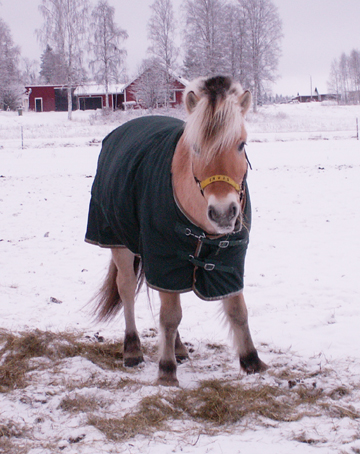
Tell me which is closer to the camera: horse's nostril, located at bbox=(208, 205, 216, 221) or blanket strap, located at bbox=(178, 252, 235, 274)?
horse's nostril, located at bbox=(208, 205, 216, 221)

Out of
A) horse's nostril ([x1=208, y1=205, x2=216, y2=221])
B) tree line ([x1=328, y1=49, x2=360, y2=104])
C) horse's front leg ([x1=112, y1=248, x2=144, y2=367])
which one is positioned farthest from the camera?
tree line ([x1=328, y1=49, x2=360, y2=104])

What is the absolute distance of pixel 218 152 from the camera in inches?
104

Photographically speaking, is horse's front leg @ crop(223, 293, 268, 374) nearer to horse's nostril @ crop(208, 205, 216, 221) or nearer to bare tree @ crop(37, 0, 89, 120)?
horse's nostril @ crop(208, 205, 216, 221)

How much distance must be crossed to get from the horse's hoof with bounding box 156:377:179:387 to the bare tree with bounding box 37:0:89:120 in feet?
117

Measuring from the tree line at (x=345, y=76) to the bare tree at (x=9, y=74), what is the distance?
43474 mm

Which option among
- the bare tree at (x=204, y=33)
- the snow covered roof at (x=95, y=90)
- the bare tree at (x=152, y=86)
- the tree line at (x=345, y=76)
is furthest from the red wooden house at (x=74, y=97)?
the tree line at (x=345, y=76)

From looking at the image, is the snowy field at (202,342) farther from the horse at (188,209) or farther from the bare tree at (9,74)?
the bare tree at (9,74)

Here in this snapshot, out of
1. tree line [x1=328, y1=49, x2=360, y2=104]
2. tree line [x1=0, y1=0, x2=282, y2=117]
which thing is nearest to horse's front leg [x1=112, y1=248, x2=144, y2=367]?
tree line [x1=0, y1=0, x2=282, y2=117]

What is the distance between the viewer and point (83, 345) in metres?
3.60

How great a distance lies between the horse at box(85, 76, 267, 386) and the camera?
8.63 feet

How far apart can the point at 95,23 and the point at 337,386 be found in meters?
38.8

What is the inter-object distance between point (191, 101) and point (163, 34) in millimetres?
35751

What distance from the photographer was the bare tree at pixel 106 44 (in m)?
37.0

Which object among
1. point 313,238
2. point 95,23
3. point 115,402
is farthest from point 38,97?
point 115,402
